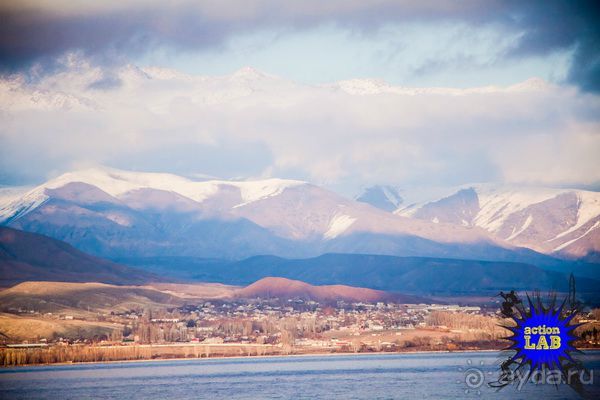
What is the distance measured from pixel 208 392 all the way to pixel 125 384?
1867 centimetres

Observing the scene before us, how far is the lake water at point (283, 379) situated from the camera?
124 metres

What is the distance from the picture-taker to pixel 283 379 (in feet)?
482

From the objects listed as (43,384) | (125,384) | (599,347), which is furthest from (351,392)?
(599,347)

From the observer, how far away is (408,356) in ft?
610

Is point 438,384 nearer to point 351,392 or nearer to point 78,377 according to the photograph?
point 351,392
